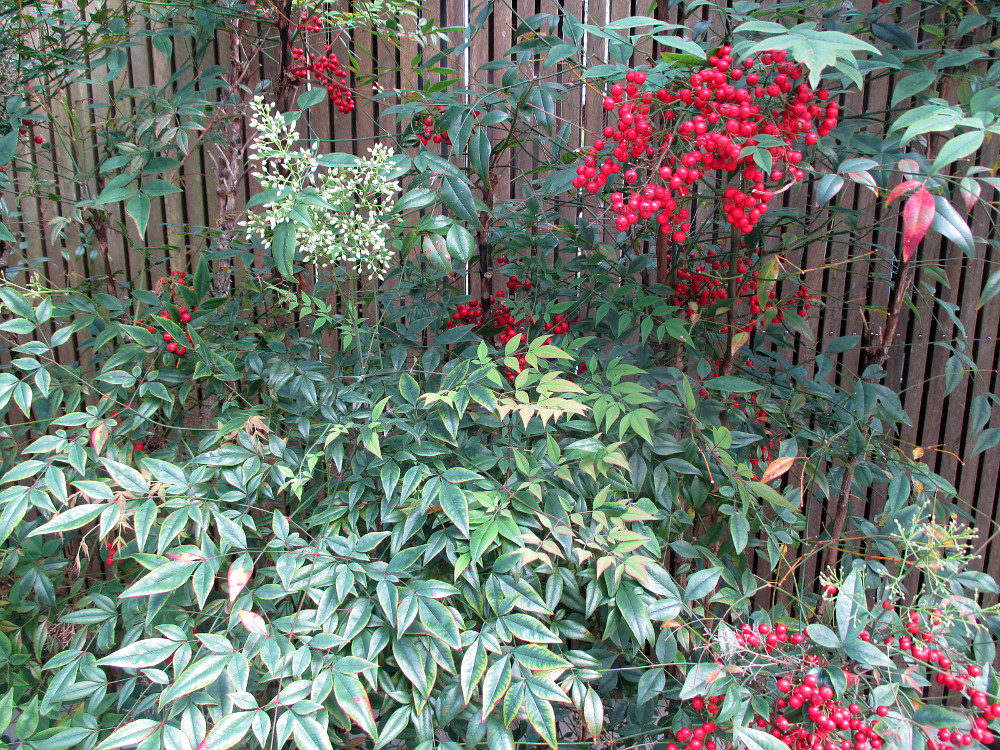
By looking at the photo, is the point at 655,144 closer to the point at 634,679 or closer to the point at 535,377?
the point at 535,377

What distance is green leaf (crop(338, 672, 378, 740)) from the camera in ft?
2.70

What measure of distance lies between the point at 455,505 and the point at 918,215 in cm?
73

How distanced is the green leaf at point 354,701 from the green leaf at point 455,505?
0.79 ft

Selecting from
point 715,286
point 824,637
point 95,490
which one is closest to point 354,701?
point 95,490

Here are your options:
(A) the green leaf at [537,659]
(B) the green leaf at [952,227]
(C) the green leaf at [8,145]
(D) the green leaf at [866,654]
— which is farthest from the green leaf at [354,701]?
(C) the green leaf at [8,145]

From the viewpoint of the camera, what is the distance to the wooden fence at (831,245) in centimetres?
190

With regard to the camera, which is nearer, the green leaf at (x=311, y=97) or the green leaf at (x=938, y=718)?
the green leaf at (x=938, y=718)

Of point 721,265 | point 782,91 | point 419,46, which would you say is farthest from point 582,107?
point 782,91

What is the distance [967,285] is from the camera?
6.35 ft

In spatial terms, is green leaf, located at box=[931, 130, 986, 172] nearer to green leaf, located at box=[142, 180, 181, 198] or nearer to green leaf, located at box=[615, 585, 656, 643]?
green leaf, located at box=[615, 585, 656, 643]

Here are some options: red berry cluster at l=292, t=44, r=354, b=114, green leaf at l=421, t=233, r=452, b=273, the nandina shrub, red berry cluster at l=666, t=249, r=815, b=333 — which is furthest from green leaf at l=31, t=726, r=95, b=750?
red berry cluster at l=292, t=44, r=354, b=114

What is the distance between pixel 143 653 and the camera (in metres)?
0.89

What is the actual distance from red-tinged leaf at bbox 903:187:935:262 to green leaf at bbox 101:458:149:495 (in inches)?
44.4

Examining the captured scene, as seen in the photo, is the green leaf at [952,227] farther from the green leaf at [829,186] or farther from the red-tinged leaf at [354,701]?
the red-tinged leaf at [354,701]
